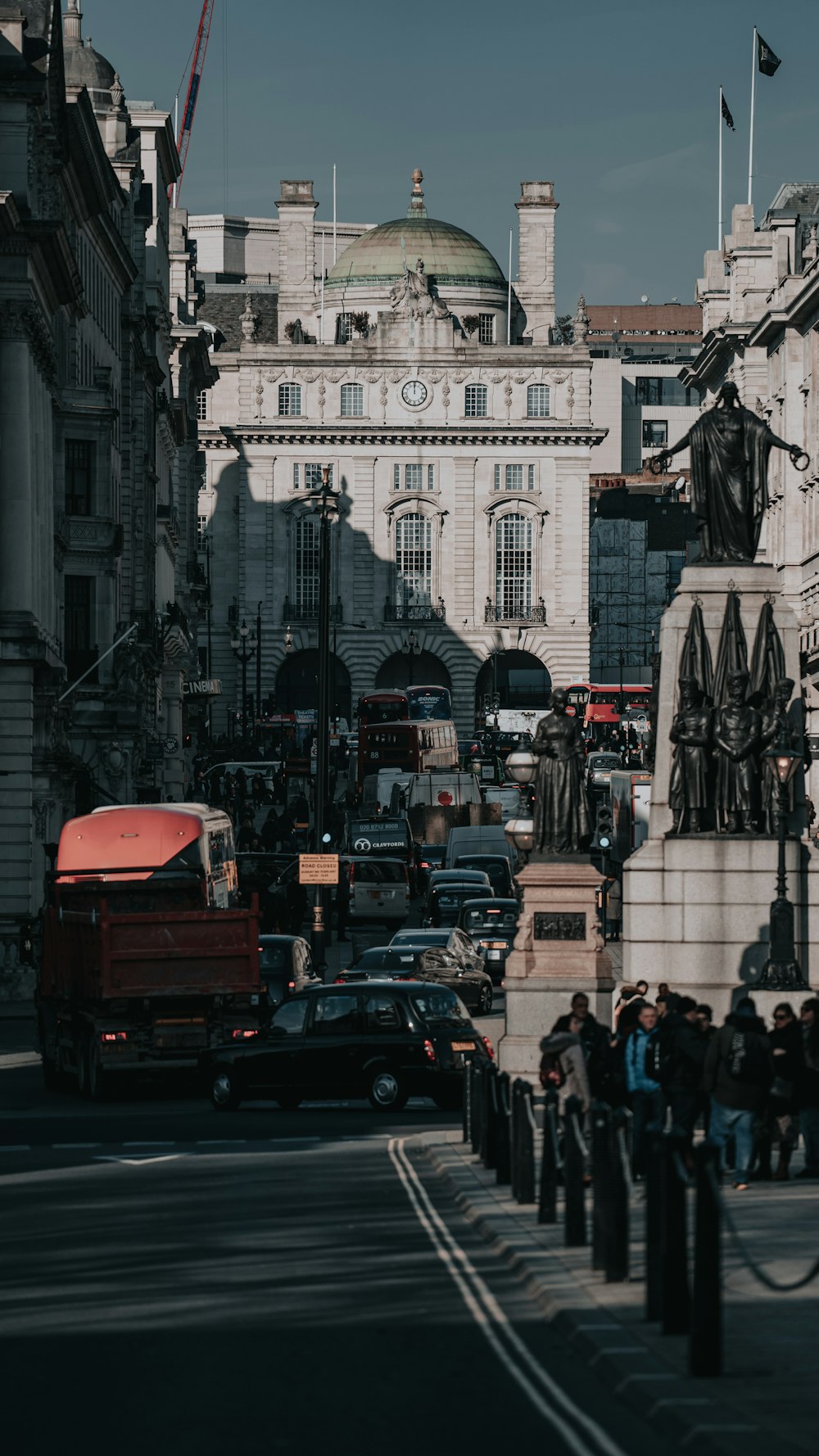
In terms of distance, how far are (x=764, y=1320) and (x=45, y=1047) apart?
20747mm

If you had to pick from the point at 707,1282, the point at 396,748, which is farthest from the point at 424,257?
the point at 707,1282

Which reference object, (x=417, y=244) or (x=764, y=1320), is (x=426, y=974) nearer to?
(x=764, y=1320)

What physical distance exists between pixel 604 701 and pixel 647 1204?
124m

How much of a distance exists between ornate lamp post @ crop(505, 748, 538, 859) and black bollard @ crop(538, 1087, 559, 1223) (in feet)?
42.5

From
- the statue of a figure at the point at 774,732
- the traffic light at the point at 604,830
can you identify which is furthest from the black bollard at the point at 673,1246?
the traffic light at the point at 604,830

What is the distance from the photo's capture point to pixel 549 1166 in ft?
57.2

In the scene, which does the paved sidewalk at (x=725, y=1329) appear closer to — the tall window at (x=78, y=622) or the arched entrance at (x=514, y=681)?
the tall window at (x=78, y=622)

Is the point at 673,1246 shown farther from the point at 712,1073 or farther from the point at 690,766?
the point at 690,766

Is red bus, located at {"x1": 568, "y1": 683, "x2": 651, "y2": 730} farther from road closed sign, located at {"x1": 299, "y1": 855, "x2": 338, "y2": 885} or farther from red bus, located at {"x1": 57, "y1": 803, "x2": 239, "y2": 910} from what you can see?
red bus, located at {"x1": 57, "y1": 803, "x2": 239, "y2": 910}

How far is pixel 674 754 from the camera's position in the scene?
28531 millimetres

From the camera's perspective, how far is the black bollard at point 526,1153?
1864 centimetres

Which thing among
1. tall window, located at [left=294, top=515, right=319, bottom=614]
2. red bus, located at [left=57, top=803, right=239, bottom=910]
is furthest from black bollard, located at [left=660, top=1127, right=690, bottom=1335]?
tall window, located at [left=294, top=515, right=319, bottom=614]

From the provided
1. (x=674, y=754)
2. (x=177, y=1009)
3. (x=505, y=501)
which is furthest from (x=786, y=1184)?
(x=505, y=501)

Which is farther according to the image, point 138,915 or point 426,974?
point 426,974
